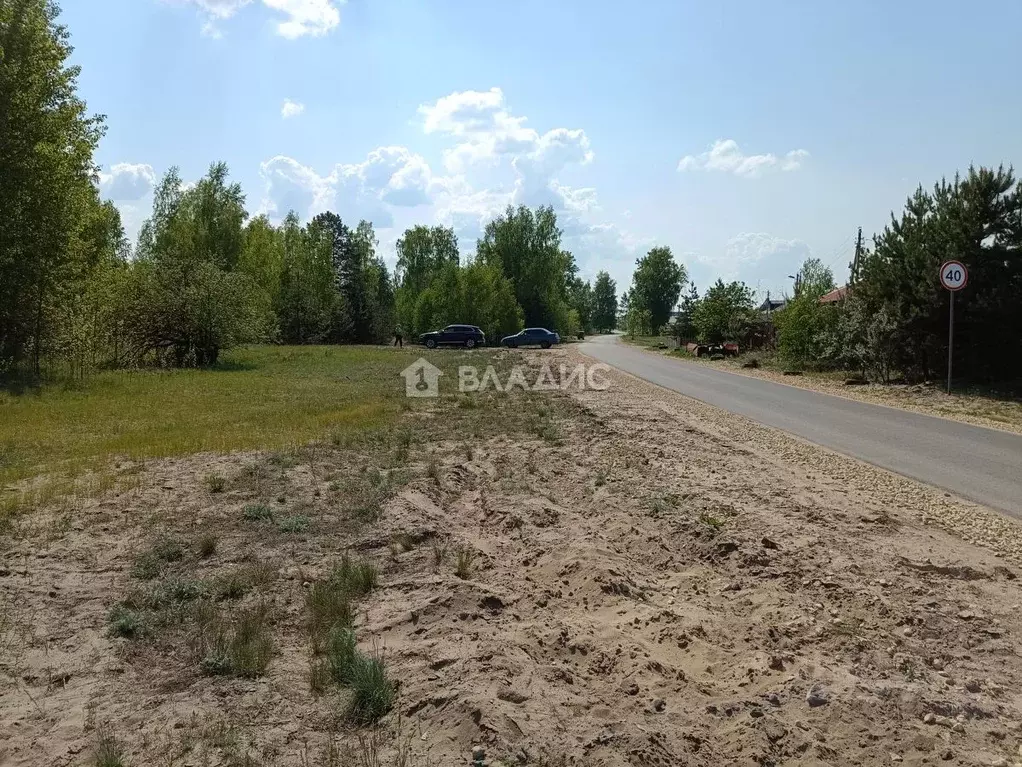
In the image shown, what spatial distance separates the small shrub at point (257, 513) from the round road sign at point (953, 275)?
16.4 metres

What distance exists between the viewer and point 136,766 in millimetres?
3125

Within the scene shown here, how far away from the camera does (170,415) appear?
47.8 ft

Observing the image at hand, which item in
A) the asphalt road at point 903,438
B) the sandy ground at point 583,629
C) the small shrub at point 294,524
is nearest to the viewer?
the sandy ground at point 583,629

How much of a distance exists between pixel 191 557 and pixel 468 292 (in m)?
57.1

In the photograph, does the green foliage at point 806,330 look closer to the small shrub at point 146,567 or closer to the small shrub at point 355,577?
the small shrub at point 355,577

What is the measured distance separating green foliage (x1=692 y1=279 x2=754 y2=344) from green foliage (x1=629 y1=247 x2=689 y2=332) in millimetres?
55533

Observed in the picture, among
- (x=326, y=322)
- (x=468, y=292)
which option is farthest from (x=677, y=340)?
(x=326, y=322)

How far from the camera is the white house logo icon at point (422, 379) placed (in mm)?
20295

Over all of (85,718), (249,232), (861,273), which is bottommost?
(85,718)

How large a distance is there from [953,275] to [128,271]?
2996 centimetres

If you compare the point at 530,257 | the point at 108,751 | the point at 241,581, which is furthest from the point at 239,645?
the point at 530,257

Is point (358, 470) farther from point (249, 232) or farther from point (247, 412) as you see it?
point (249, 232)

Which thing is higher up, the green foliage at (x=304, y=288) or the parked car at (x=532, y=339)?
the green foliage at (x=304, y=288)

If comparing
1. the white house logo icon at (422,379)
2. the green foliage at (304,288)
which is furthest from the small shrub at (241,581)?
the green foliage at (304,288)
